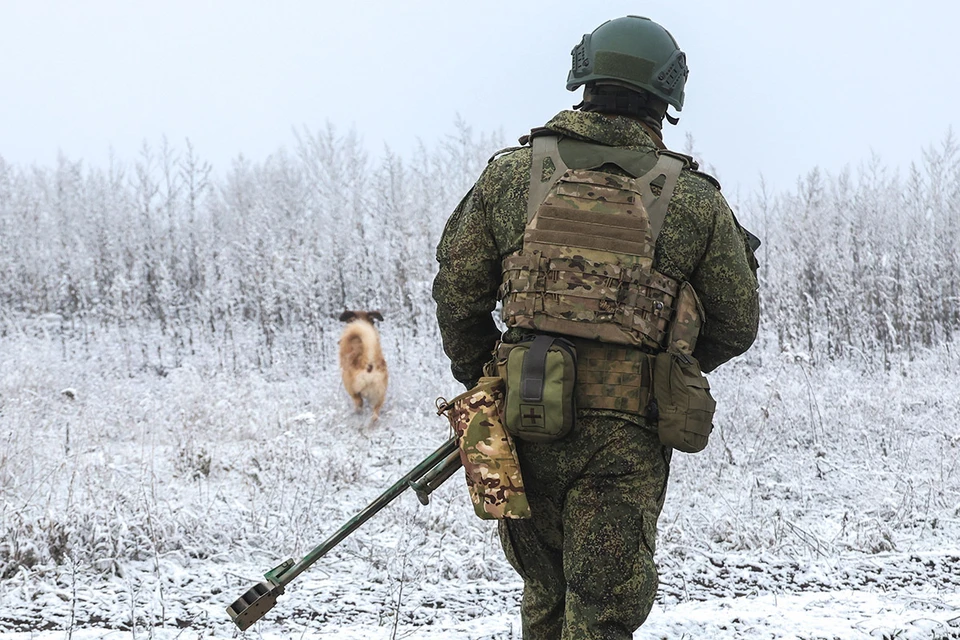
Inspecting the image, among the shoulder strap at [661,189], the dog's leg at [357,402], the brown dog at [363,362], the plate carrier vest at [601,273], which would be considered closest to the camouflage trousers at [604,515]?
the plate carrier vest at [601,273]

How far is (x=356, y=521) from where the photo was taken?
255 cm

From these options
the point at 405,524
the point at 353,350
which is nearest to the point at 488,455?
the point at 405,524

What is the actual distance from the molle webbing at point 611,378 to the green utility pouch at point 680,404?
4 cm

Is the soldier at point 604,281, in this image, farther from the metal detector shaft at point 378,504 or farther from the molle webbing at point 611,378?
the metal detector shaft at point 378,504

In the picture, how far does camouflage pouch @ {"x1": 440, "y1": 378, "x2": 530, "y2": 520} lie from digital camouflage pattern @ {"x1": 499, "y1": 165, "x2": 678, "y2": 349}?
0.83 ft

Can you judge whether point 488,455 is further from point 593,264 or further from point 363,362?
point 363,362

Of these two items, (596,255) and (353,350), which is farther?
(353,350)

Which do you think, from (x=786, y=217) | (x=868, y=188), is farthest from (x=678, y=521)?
(x=868, y=188)

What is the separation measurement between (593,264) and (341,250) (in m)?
14.3

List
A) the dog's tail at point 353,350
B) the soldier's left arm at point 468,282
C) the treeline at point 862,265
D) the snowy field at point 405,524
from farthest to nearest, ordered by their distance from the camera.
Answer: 1. the treeline at point 862,265
2. the dog's tail at point 353,350
3. the snowy field at point 405,524
4. the soldier's left arm at point 468,282

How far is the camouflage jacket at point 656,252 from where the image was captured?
2115mm

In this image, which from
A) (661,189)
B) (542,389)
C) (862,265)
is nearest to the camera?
(542,389)

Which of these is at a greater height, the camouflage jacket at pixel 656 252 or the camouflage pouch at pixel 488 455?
the camouflage jacket at pixel 656 252

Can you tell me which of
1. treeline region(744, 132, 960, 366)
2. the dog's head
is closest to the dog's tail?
the dog's head
